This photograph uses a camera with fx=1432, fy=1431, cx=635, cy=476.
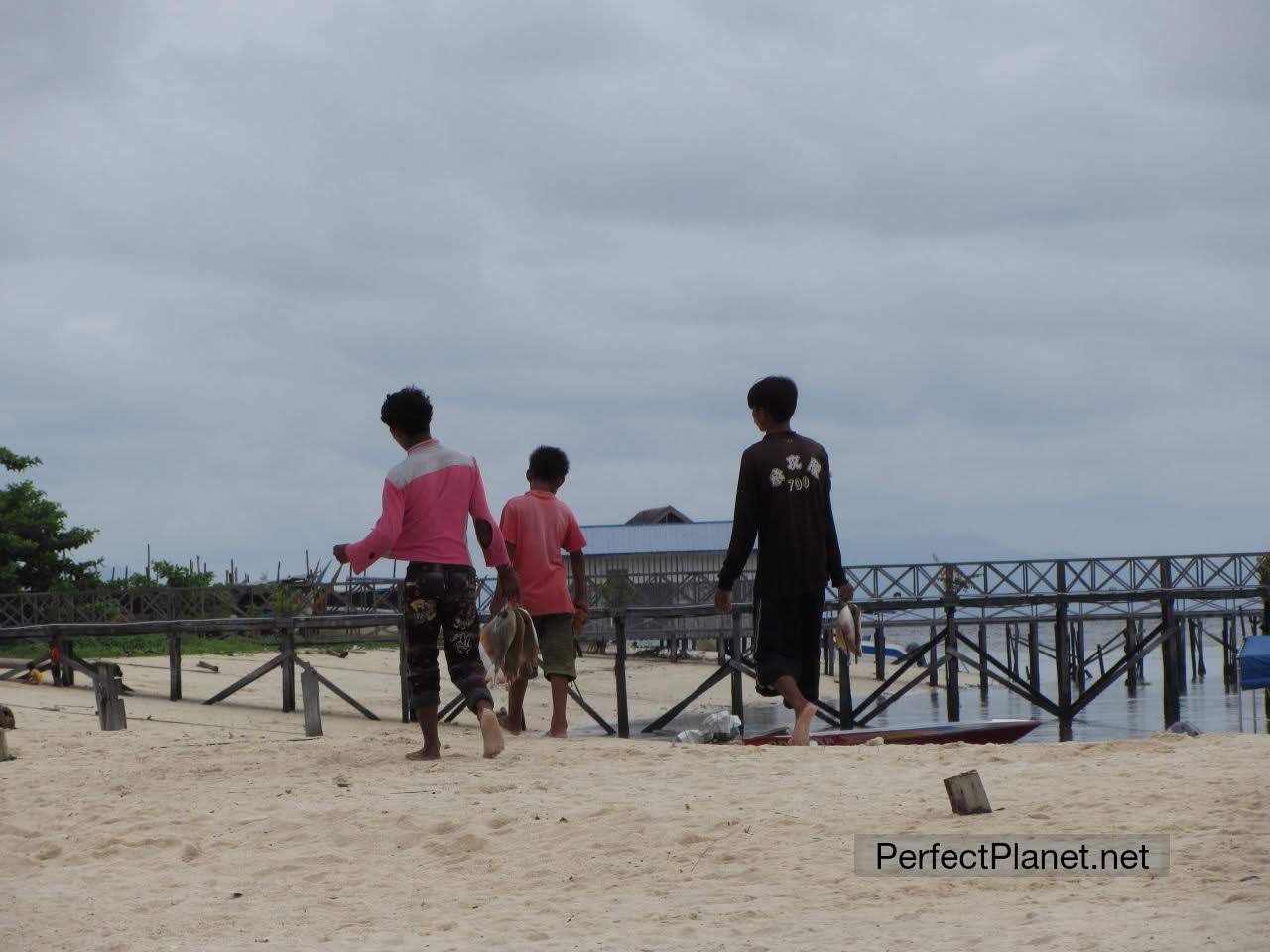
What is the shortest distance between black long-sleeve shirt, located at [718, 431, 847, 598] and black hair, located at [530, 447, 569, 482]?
148 centimetres

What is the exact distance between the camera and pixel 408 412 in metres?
7.05

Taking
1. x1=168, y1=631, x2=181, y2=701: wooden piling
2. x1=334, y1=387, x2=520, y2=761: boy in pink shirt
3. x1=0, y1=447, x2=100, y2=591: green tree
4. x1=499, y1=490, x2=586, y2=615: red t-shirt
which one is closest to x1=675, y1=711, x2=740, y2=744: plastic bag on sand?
x1=499, y1=490, x2=586, y2=615: red t-shirt

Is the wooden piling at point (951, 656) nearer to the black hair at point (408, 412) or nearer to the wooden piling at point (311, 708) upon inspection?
the wooden piling at point (311, 708)

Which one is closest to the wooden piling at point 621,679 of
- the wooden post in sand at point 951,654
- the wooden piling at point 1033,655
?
the wooden post in sand at point 951,654

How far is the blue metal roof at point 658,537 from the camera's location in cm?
4547

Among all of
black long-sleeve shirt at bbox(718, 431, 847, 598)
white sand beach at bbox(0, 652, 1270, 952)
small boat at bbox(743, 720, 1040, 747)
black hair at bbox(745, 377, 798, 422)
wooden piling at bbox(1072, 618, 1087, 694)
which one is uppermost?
black hair at bbox(745, 377, 798, 422)

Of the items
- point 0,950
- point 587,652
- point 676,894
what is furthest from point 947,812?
point 587,652

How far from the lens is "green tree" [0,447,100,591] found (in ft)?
103

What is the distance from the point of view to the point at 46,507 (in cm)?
3200

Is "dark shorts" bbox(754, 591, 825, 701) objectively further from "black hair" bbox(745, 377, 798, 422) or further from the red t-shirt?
the red t-shirt

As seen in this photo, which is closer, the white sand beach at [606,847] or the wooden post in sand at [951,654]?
the white sand beach at [606,847]

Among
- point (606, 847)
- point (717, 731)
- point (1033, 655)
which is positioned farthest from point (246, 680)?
point (1033, 655)

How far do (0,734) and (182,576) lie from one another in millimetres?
31644

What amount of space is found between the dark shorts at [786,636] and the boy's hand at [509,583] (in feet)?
4.08
